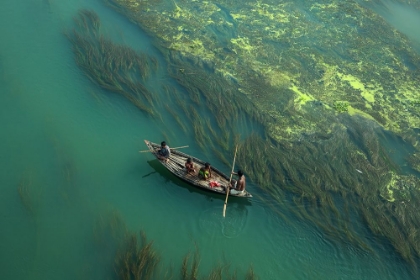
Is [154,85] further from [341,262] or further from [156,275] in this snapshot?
[341,262]

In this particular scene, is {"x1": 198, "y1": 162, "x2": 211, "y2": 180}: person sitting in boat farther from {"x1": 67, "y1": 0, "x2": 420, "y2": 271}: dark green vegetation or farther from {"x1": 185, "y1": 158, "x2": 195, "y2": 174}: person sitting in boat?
{"x1": 67, "y1": 0, "x2": 420, "y2": 271}: dark green vegetation

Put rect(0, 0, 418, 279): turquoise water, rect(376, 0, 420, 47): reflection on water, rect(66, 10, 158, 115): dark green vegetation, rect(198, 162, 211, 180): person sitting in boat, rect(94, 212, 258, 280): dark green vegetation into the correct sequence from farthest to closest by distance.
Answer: rect(376, 0, 420, 47): reflection on water < rect(66, 10, 158, 115): dark green vegetation < rect(198, 162, 211, 180): person sitting in boat < rect(0, 0, 418, 279): turquoise water < rect(94, 212, 258, 280): dark green vegetation

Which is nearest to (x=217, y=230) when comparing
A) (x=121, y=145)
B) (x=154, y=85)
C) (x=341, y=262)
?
(x=341, y=262)

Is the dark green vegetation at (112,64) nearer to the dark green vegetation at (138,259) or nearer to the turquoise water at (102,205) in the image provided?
the turquoise water at (102,205)

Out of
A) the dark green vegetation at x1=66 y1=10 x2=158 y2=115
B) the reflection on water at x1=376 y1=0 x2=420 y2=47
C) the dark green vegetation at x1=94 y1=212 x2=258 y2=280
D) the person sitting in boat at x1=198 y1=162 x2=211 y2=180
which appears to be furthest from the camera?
the reflection on water at x1=376 y1=0 x2=420 y2=47

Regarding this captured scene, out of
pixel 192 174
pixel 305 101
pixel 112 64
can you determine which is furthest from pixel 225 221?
pixel 112 64

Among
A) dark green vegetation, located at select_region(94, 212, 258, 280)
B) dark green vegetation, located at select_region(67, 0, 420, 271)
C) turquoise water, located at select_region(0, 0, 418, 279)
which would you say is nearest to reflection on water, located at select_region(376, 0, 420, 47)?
dark green vegetation, located at select_region(67, 0, 420, 271)
